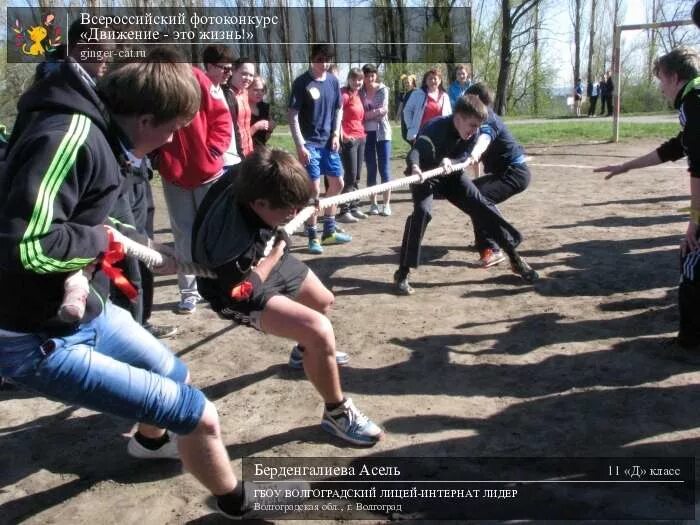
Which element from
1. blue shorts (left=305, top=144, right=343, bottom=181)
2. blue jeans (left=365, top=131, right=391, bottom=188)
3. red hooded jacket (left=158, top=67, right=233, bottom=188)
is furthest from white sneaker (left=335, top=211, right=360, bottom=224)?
red hooded jacket (left=158, top=67, right=233, bottom=188)

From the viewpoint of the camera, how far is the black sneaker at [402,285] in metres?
5.76

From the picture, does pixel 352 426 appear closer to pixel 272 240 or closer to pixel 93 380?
pixel 272 240

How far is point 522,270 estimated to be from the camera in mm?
5852

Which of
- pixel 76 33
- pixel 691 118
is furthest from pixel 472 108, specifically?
pixel 76 33

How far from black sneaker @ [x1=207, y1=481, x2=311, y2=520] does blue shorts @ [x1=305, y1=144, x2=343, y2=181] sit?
4512mm

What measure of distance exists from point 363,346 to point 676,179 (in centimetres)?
829

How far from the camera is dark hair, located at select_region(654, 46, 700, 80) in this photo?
3.99 m

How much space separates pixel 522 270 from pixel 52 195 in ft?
15.2

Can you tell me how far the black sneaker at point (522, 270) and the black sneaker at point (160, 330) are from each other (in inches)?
115

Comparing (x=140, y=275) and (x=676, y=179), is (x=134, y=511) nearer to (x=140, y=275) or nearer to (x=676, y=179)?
(x=140, y=275)

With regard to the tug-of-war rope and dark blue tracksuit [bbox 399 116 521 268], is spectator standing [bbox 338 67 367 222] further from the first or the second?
the tug-of-war rope

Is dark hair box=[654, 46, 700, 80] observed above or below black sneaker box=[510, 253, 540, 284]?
above

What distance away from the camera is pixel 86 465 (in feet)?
10.7
